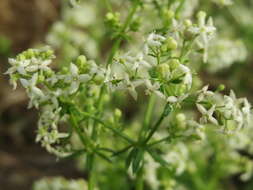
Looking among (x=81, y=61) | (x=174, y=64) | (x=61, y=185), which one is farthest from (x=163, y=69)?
(x=61, y=185)

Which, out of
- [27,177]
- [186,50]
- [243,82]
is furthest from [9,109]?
[186,50]

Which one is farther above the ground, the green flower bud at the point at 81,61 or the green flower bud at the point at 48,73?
the green flower bud at the point at 81,61

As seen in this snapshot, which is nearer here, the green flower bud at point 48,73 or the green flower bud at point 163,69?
the green flower bud at point 163,69

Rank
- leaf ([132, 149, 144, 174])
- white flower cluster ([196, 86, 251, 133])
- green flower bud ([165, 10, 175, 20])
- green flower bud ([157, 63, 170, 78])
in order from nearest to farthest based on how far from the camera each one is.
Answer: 1. green flower bud ([157, 63, 170, 78])
2. white flower cluster ([196, 86, 251, 133])
3. leaf ([132, 149, 144, 174])
4. green flower bud ([165, 10, 175, 20])

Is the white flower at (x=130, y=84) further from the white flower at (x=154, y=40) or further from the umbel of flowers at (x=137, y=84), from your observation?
the white flower at (x=154, y=40)

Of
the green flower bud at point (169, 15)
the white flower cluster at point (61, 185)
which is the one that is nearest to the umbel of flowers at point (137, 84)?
the green flower bud at point (169, 15)

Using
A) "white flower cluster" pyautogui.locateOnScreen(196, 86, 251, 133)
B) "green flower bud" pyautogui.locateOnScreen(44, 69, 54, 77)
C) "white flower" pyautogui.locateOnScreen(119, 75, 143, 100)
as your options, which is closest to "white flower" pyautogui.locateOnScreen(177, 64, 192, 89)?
"white flower cluster" pyautogui.locateOnScreen(196, 86, 251, 133)

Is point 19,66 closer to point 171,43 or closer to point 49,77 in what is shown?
point 49,77

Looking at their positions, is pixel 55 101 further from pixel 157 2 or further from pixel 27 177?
pixel 27 177

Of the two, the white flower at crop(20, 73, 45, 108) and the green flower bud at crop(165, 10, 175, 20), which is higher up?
the green flower bud at crop(165, 10, 175, 20)

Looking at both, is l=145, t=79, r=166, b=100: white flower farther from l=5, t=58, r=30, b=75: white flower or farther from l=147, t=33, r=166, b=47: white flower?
l=5, t=58, r=30, b=75: white flower

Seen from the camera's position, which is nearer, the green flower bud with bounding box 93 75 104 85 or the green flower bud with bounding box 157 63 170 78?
the green flower bud with bounding box 157 63 170 78

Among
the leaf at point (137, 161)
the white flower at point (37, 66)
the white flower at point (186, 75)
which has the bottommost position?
the leaf at point (137, 161)
